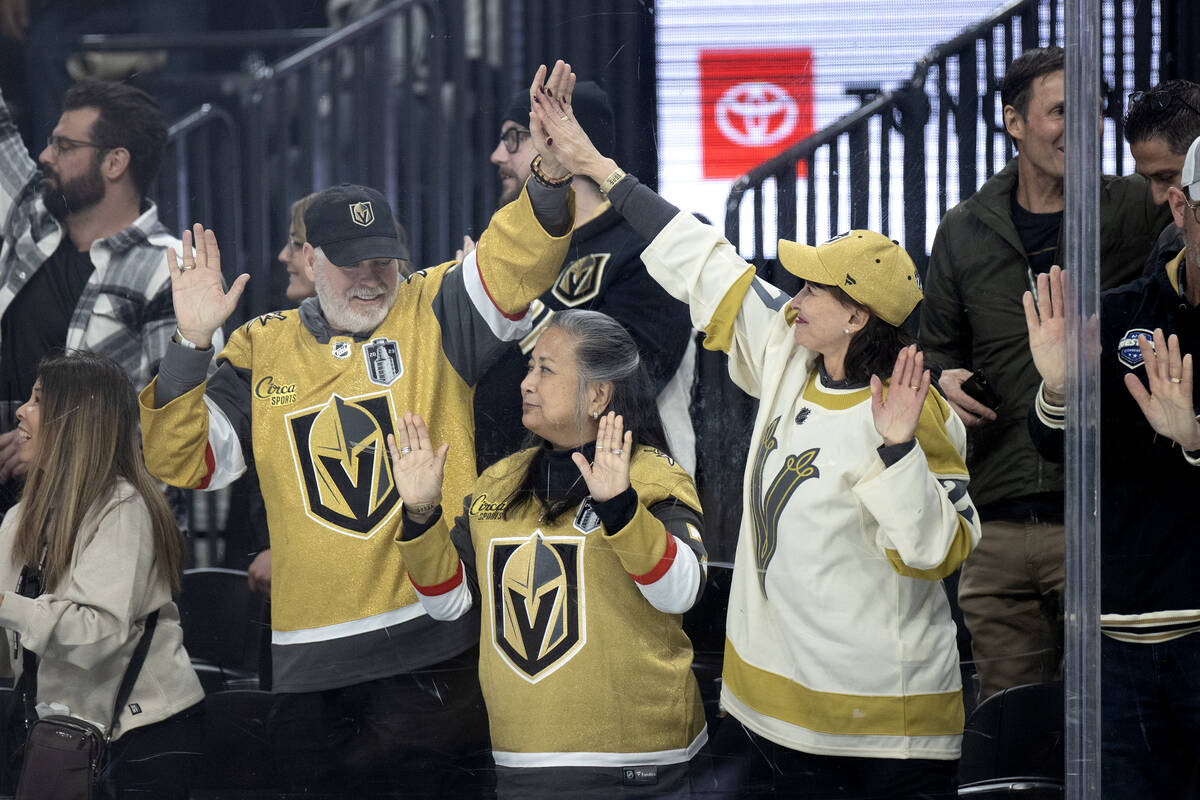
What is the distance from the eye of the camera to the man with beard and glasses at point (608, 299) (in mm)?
2420

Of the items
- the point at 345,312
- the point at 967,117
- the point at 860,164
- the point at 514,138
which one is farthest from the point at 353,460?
the point at 967,117

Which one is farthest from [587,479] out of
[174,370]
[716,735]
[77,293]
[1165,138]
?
[1165,138]

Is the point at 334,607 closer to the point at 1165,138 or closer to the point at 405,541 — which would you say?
the point at 405,541

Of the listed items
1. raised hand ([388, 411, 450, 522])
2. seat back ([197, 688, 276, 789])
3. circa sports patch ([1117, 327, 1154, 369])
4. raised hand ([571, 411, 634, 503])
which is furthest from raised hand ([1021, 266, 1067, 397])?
seat back ([197, 688, 276, 789])

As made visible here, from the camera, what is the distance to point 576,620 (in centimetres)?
238

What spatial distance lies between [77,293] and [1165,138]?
233 centimetres

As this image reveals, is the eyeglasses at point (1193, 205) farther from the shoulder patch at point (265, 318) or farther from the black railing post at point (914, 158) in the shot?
A: the shoulder patch at point (265, 318)

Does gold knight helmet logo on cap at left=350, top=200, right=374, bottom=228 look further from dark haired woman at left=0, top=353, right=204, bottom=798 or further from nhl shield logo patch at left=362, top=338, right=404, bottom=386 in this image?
dark haired woman at left=0, top=353, right=204, bottom=798

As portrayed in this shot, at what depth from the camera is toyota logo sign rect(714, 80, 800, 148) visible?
2.43 meters

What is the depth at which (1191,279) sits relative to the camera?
2389mm

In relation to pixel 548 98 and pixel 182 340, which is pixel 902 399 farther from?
pixel 182 340

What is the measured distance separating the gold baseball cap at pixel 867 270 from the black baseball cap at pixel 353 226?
83 cm

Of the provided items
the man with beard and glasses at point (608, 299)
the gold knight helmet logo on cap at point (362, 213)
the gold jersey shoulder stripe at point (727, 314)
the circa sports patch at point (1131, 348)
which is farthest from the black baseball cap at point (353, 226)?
the circa sports patch at point (1131, 348)

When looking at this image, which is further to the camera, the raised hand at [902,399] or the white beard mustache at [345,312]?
the white beard mustache at [345,312]
